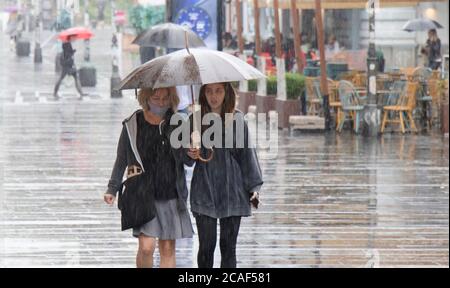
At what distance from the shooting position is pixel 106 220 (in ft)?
47.1

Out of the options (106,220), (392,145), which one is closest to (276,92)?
(392,145)

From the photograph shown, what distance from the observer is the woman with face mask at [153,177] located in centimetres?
916

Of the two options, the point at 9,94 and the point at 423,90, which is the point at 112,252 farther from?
the point at 9,94

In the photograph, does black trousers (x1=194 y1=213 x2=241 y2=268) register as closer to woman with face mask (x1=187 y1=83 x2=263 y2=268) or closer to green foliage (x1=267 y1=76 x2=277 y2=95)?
woman with face mask (x1=187 y1=83 x2=263 y2=268)

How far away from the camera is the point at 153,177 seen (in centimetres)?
920

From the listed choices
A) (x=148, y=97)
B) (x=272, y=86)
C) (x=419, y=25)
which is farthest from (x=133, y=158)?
(x=419, y=25)

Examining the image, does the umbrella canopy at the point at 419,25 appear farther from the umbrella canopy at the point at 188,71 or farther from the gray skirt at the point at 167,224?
the gray skirt at the point at 167,224

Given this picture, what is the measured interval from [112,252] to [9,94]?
2688cm

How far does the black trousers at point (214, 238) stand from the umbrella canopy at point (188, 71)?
0.95 metres

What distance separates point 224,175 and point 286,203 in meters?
6.77

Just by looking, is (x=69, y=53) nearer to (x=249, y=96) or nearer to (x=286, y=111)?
(x=249, y=96)

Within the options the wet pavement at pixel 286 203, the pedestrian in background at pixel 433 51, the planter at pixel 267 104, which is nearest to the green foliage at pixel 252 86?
the planter at pixel 267 104

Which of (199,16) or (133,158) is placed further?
(199,16)
